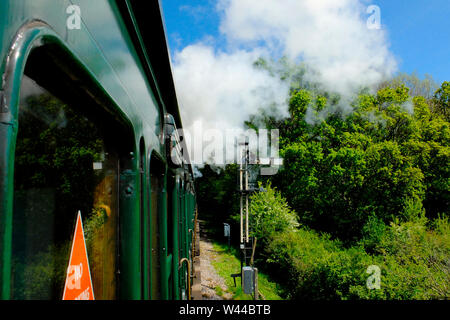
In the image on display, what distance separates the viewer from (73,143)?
3.45 feet

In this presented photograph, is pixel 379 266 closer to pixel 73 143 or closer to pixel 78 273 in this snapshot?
pixel 78 273

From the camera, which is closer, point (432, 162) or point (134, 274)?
point (134, 274)

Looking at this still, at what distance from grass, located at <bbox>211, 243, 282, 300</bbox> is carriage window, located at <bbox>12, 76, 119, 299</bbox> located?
8.30m

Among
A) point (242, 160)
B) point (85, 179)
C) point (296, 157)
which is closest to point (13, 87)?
point (85, 179)

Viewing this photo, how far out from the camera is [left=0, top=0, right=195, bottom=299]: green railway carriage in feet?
1.90

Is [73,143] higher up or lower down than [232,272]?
higher up

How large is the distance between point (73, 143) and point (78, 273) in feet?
1.40

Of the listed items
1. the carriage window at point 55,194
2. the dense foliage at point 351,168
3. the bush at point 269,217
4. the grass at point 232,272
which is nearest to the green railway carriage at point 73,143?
the carriage window at point 55,194

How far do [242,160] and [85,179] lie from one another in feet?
31.0

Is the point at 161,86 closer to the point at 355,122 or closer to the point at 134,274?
the point at 134,274

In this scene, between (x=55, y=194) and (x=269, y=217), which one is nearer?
(x=55, y=194)

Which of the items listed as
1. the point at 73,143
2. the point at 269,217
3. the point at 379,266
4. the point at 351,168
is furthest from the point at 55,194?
the point at 351,168

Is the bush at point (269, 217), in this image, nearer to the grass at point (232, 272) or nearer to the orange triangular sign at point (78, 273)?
the grass at point (232, 272)
